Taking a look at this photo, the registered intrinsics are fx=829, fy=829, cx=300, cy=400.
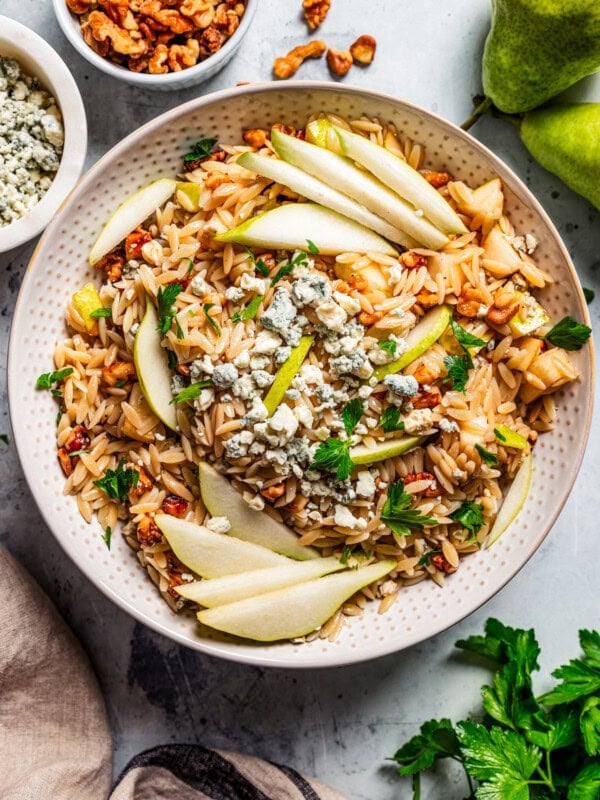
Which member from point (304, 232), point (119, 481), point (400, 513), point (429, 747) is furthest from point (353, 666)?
point (304, 232)

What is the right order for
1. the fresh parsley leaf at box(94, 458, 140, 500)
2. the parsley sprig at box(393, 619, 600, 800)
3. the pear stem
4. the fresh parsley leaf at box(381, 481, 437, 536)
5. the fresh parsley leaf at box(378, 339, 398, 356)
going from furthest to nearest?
the pear stem → the parsley sprig at box(393, 619, 600, 800) → the fresh parsley leaf at box(94, 458, 140, 500) → the fresh parsley leaf at box(381, 481, 437, 536) → the fresh parsley leaf at box(378, 339, 398, 356)

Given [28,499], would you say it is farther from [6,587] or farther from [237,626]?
[237,626]

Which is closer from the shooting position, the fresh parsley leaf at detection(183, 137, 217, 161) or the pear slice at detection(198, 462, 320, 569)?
the pear slice at detection(198, 462, 320, 569)

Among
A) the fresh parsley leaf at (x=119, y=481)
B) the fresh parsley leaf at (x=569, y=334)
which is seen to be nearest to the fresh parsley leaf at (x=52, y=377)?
the fresh parsley leaf at (x=119, y=481)

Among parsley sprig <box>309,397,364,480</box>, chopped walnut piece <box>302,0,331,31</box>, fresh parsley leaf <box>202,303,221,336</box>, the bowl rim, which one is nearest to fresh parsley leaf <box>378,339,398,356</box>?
parsley sprig <box>309,397,364,480</box>

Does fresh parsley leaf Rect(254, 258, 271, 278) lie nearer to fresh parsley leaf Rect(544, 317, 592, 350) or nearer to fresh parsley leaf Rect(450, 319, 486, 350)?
fresh parsley leaf Rect(450, 319, 486, 350)

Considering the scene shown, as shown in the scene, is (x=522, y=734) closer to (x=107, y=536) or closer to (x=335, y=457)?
(x=335, y=457)

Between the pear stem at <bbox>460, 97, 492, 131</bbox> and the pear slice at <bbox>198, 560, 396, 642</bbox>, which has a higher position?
the pear stem at <bbox>460, 97, 492, 131</bbox>
